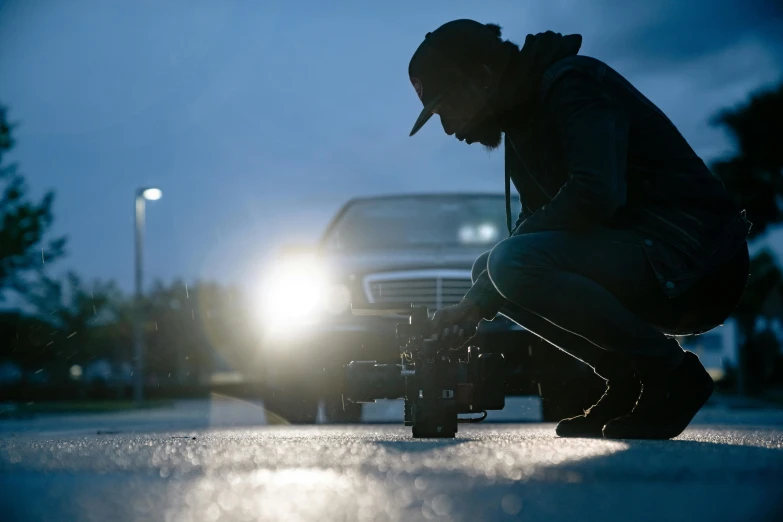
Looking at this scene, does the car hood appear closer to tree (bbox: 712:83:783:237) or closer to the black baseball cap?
the black baseball cap

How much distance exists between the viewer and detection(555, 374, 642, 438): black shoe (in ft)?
13.7

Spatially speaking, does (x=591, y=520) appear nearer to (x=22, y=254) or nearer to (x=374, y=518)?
(x=374, y=518)

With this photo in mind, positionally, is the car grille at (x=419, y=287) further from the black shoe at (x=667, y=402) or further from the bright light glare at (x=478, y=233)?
the black shoe at (x=667, y=402)

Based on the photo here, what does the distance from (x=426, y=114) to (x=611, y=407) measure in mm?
1285

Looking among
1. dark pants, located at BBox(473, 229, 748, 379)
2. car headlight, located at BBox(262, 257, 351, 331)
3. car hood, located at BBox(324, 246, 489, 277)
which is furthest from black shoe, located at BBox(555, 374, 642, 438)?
car hood, located at BBox(324, 246, 489, 277)

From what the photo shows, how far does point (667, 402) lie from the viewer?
3842 mm

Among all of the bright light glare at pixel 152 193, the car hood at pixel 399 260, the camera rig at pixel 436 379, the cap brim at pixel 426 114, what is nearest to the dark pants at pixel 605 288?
the camera rig at pixel 436 379

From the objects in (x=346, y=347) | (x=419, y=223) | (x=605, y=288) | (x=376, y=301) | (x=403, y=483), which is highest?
(x=419, y=223)

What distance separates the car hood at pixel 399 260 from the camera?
755 centimetres

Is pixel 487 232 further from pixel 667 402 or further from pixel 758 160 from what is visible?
pixel 758 160

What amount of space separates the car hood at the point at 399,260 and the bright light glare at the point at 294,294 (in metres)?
0.15

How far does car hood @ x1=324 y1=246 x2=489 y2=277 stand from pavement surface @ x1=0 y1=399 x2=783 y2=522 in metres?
4.07

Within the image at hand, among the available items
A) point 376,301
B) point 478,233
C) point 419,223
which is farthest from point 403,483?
point 419,223

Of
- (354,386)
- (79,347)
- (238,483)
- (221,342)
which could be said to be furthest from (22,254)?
(221,342)
